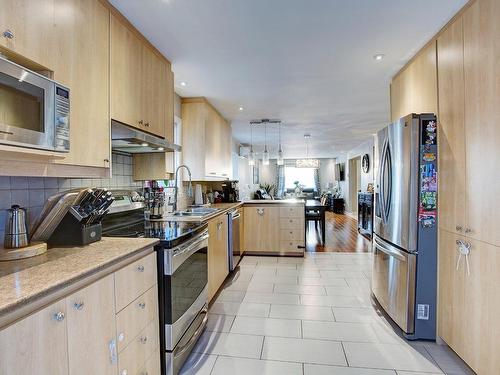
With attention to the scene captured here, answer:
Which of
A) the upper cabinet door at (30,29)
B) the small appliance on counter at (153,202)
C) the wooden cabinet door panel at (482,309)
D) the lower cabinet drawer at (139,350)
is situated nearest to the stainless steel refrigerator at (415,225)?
the wooden cabinet door panel at (482,309)

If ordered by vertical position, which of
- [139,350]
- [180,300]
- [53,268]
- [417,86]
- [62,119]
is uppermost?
[417,86]

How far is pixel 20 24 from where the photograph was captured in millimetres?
1135

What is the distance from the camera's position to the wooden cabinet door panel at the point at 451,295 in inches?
71.5

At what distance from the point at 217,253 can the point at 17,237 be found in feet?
6.13

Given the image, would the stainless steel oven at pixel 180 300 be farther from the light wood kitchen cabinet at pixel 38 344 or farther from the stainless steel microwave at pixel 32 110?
the stainless steel microwave at pixel 32 110

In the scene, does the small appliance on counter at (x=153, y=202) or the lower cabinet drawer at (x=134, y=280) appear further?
the small appliance on counter at (x=153, y=202)

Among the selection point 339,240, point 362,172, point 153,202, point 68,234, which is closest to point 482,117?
point 68,234

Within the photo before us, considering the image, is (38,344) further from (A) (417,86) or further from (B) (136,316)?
(A) (417,86)

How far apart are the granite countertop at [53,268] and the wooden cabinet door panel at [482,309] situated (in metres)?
1.91

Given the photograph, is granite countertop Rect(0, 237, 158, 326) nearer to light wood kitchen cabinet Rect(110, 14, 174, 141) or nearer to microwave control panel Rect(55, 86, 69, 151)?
microwave control panel Rect(55, 86, 69, 151)

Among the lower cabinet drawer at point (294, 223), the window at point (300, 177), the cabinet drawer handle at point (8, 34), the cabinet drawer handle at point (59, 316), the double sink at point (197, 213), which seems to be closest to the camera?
the cabinet drawer handle at point (59, 316)

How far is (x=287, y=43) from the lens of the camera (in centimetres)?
225

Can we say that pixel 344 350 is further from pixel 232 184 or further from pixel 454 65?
pixel 232 184

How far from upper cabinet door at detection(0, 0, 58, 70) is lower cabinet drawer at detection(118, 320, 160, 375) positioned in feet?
4.55
